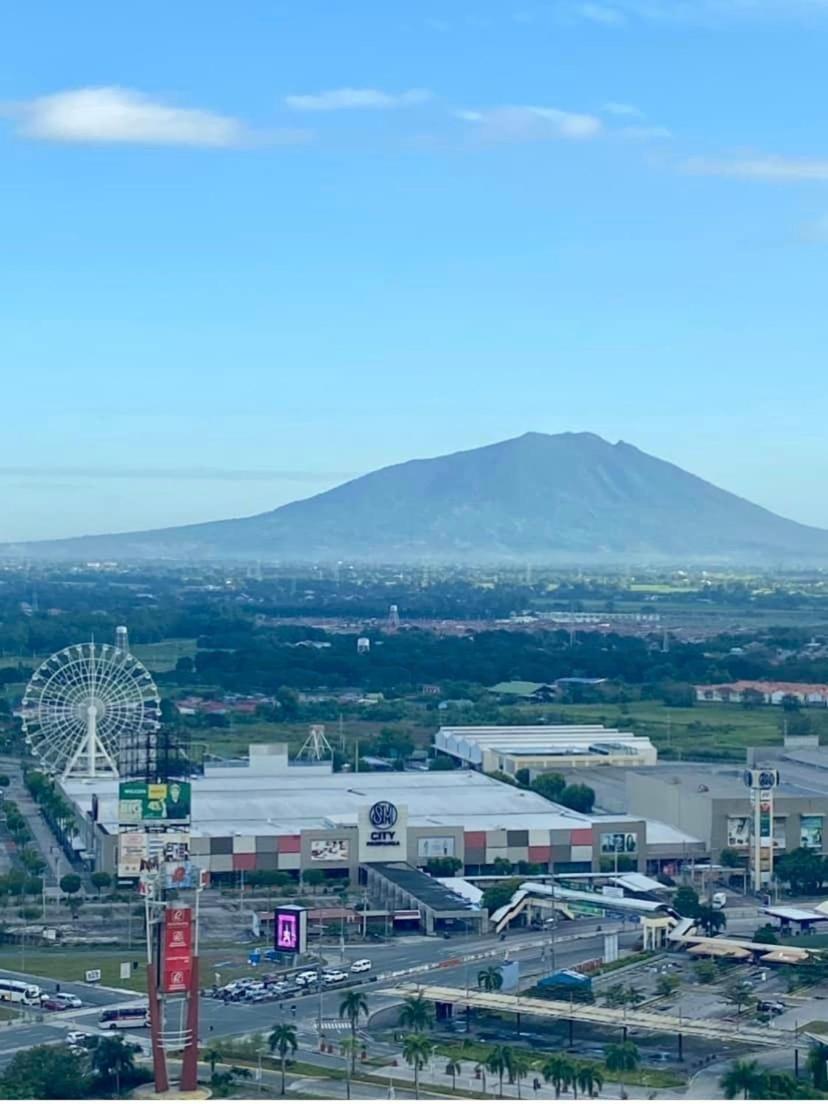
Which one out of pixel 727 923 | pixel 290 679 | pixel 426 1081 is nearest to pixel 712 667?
pixel 290 679

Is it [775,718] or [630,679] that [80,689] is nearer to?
[775,718]

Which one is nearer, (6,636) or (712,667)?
(712,667)

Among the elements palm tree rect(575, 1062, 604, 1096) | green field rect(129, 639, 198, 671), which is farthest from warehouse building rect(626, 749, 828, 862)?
green field rect(129, 639, 198, 671)

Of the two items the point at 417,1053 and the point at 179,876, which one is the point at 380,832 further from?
the point at 179,876

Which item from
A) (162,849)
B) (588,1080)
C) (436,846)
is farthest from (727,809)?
(162,849)

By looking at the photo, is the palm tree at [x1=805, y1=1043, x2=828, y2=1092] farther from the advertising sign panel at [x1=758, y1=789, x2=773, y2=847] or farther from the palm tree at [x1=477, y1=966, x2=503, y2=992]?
the advertising sign panel at [x1=758, y1=789, x2=773, y2=847]

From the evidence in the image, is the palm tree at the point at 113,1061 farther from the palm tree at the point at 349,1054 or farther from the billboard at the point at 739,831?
the billboard at the point at 739,831
